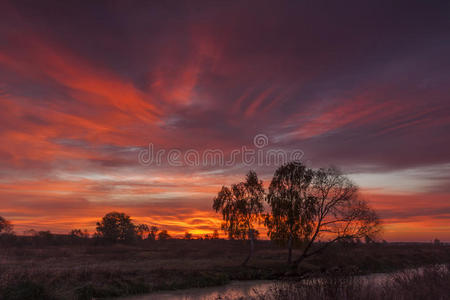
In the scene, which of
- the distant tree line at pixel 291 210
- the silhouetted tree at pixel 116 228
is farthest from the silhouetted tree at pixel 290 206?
the silhouetted tree at pixel 116 228

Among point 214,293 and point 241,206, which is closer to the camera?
point 214,293

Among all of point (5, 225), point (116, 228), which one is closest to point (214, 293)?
point (116, 228)

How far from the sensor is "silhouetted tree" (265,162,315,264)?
42250 mm

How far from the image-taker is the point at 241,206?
44.3 metres

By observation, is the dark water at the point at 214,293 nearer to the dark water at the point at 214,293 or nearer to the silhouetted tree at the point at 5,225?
the dark water at the point at 214,293

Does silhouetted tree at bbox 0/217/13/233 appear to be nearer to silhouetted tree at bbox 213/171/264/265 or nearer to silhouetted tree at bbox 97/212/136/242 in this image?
silhouetted tree at bbox 97/212/136/242

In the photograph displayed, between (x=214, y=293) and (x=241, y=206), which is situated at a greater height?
(x=241, y=206)

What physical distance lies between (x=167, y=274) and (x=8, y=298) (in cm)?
1439

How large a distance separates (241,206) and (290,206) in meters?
6.46

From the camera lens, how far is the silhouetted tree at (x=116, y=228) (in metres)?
87.4

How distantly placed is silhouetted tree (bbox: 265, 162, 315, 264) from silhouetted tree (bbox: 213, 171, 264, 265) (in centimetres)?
176

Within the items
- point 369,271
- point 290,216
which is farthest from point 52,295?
point 369,271

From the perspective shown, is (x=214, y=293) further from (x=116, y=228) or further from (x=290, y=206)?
(x=116, y=228)

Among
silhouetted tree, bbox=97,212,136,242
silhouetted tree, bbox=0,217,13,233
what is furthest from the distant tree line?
silhouetted tree, bbox=0,217,13,233
